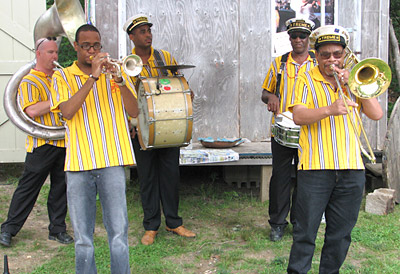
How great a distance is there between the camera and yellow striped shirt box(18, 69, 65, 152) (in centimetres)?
460

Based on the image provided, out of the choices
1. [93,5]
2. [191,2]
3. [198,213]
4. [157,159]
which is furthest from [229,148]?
[93,5]

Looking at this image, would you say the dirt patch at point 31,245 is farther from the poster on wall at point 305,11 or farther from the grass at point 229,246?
the poster on wall at point 305,11

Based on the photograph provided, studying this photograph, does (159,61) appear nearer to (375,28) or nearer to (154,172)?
(154,172)

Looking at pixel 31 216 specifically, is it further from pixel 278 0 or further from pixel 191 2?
pixel 278 0

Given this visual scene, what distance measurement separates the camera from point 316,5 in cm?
639

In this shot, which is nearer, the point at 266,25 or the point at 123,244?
the point at 123,244

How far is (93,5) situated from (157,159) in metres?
2.30

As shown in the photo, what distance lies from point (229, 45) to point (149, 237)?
279cm

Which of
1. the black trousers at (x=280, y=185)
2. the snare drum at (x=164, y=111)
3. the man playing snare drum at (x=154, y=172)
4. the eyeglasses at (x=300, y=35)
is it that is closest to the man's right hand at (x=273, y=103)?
the black trousers at (x=280, y=185)

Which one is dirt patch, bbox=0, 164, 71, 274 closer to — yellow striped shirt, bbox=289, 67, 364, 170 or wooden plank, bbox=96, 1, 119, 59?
wooden plank, bbox=96, 1, 119, 59

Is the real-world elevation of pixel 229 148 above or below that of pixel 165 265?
above

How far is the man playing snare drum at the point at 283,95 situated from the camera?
462cm

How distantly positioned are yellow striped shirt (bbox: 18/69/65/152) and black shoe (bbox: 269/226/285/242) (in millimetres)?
2136

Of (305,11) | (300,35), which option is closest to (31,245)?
(300,35)
